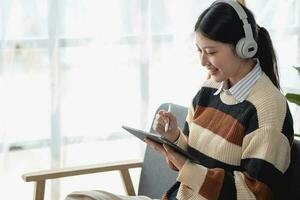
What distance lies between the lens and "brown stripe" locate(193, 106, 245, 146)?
143 cm

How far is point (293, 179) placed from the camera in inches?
55.1

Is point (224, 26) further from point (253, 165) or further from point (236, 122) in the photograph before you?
point (253, 165)

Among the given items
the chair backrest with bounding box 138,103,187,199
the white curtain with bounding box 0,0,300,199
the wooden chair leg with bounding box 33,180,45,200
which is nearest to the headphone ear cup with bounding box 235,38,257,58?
the chair backrest with bounding box 138,103,187,199

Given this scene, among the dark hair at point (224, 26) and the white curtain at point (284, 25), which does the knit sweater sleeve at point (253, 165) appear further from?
the white curtain at point (284, 25)

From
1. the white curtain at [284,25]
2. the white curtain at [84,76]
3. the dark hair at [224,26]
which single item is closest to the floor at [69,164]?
the white curtain at [84,76]

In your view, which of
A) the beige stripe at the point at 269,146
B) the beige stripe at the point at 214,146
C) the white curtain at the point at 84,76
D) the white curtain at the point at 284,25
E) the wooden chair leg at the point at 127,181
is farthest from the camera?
the white curtain at the point at 284,25

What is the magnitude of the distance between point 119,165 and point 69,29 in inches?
24.5

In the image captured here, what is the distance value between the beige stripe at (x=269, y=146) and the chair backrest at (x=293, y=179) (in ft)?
0.14

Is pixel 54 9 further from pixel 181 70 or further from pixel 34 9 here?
pixel 181 70

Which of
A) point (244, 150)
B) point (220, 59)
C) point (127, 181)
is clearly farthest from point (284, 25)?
point (244, 150)

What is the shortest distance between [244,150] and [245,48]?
0.27 meters

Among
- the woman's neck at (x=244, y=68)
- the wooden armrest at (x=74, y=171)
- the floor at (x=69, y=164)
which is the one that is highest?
the woman's neck at (x=244, y=68)

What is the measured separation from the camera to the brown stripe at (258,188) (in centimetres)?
133

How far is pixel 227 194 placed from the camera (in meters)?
1.37
